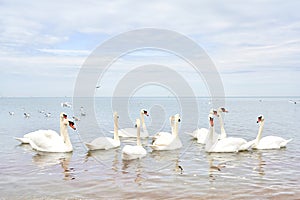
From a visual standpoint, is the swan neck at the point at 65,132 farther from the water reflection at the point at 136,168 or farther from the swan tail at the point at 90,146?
the water reflection at the point at 136,168

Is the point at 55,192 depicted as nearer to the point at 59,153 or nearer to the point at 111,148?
the point at 59,153

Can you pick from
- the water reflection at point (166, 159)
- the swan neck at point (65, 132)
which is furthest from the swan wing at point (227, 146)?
the swan neck at point (65, 132)

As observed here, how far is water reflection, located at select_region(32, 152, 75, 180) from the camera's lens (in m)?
12.2

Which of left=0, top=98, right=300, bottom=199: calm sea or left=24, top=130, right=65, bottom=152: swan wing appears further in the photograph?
left=24, top=130, right=65, bottom=152: swan wing

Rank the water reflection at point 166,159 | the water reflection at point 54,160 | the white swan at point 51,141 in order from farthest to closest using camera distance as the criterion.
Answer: the white swan at point 51,141 → the water reflection at point 166,159 → the water reflection at point 54,160

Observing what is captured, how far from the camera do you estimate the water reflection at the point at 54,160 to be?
12164 millimetres

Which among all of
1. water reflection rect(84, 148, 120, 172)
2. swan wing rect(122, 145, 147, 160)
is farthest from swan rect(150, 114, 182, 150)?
swan wing rect(122, 145, 147, 160)

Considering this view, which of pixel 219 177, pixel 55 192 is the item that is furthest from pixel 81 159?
pixel 219 177

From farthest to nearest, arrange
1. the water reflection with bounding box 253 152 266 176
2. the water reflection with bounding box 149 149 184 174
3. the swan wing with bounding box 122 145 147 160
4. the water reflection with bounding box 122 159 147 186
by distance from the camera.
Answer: the swan wing with bounding box 122 145 147 160 → the water reflection with bounding box 149 149 184 174 → the water reflection with bounding box 253 152 266 176 → the water reflection with bounding box 122 159 147 186

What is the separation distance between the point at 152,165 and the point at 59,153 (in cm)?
473

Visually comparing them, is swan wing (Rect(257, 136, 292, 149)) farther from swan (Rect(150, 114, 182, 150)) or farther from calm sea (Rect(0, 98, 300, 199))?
swan (Rect(150, 114, 182, 150))

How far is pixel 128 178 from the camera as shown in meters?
10.9

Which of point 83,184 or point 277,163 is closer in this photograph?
point 83,184

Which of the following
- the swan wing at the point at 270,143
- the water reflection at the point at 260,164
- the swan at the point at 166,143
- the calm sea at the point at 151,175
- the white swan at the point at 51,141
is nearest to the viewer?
the calm sea at the point at 151,175
